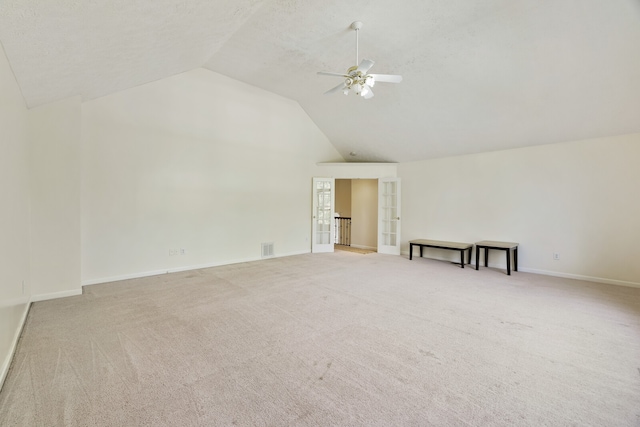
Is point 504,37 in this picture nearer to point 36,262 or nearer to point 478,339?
point 478,339

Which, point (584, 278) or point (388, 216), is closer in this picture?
point (584, 278)

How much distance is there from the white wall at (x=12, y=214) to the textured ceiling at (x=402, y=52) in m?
0.32

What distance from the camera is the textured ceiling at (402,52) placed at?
252 centimetres

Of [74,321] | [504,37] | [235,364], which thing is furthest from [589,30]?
[74,321]

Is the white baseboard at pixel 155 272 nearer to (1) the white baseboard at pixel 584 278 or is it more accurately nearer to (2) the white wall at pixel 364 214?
(2) the white wall at pixel 364 214

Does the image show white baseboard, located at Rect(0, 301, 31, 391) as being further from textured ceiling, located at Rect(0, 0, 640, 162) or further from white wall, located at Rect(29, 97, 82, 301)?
textured ceiling, located at Rect(0, 0, 640, 162)

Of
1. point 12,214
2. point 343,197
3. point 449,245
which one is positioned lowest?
point 449,245

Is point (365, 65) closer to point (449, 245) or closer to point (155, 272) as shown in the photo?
point (449, 245)

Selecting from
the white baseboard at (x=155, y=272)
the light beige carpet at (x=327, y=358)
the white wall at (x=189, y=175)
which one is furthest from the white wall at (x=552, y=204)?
the white baseboard at (x=155, y=272)

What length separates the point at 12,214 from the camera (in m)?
2.59

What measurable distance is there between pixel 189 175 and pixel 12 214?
292 centimetres

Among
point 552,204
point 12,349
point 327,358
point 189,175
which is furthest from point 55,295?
point 552,204

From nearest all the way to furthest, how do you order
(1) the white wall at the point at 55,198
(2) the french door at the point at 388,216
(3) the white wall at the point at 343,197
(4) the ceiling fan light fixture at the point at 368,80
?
(4) the ceiling fan light fixture at the point at 368,80, (1) the white wall at the point at 55,198, (2) the french door at the point at 388,216, (3) the white wall at the point at 343,197

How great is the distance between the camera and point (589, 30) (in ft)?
10.3
